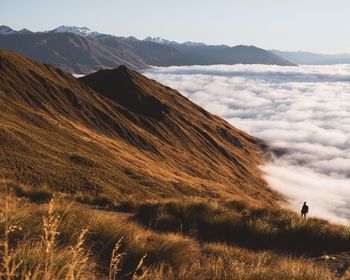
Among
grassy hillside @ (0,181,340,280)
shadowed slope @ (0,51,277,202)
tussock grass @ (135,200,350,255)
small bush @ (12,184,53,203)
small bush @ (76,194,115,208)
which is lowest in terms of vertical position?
shadowed slope @ (0,51,277,202)

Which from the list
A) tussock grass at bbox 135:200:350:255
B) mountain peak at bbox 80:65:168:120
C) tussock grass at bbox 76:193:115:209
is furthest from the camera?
mountain peak at bbox 80:65:168:120

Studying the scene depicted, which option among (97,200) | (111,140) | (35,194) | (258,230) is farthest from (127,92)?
(258,230)

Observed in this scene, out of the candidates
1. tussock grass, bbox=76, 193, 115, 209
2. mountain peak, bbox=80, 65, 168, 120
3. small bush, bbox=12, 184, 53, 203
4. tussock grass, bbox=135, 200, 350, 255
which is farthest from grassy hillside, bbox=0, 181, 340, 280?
mountain peak, bbox=80, 65, 168, 120

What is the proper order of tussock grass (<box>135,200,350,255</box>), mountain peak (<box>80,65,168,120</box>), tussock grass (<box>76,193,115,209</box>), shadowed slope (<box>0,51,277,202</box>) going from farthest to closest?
mountain peak (<box>80,65,168,120</box>) → shadowed slope (<box>0,51,277,202</box>) → tussock grass (<box>76,193,115,209</box>) → tussock grass (<box>135,200,350,255</box>)

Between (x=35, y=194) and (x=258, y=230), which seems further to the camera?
(x=35, y=194)

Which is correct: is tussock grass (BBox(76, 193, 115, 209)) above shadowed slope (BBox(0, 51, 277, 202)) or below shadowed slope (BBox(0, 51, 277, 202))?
above

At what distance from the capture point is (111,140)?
110 metres

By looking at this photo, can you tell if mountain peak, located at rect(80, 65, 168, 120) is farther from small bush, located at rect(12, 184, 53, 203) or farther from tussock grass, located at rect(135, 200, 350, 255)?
tussock grass, located at rect(135, 200, 350, 255)

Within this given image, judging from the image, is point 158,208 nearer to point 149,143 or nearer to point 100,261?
point 100,261

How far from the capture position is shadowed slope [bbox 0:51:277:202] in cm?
5522

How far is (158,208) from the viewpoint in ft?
44.7

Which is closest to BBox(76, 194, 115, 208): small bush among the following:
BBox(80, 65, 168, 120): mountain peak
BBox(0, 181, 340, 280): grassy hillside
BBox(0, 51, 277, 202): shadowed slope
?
BBox(0, 51, 277, 202): shadowed slope

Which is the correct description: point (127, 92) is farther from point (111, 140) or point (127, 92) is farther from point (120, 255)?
point (120, 255)

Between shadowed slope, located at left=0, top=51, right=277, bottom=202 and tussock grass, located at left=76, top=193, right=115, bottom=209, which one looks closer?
tussock grass, located at left=76, top=193, right=115, bottom=209
